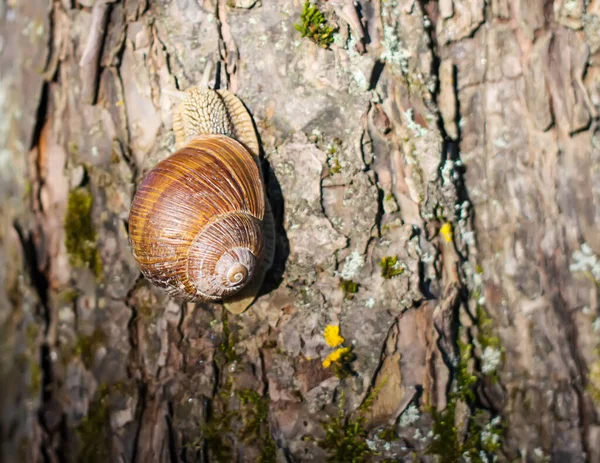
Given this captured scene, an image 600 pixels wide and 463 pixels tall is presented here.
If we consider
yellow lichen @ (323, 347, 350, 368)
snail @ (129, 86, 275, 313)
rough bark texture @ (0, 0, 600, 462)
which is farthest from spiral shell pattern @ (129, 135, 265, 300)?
yellow lichen @ (323, 347, 350, 368)

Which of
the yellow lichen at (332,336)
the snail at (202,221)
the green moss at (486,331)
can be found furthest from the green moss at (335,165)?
the green moss at (486,331)

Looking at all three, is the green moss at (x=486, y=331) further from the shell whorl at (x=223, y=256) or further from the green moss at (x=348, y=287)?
the shell whorl at (x=223, y=256)

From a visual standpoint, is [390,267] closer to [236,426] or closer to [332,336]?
[332,336]

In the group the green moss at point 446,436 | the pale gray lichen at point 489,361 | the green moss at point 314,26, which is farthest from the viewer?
the pale gray lichen at point 489,361

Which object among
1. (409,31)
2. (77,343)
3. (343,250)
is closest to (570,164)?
(409,31)

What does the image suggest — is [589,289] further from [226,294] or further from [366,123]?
[226,294]
